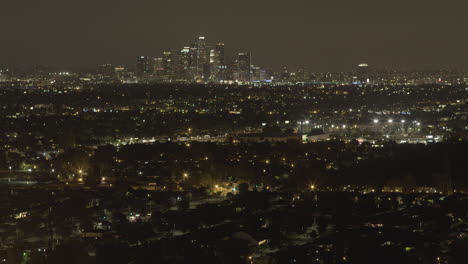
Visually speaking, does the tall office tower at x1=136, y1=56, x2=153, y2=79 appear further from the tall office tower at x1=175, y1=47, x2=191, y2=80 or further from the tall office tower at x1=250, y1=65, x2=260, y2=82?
the tall office tower at x1=250, y1=65, x2=260, y2=82

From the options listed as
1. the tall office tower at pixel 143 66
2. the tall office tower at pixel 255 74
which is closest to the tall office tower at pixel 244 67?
the tall office tower at pixel 255 74

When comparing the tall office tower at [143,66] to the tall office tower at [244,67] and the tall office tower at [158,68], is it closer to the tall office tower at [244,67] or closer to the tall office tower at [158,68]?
the tall office tower at [158,68]

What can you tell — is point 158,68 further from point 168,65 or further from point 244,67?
point 244,67

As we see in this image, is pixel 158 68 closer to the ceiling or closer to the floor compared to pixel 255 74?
closer to the ceiling

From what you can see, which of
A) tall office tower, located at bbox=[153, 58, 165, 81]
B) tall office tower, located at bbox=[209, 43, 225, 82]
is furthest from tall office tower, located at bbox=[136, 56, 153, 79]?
tall office tower, located at bbox=[209, 43, 225, 82]

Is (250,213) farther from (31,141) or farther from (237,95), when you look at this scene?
(237,95)

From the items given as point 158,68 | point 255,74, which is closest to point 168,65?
point 158,68

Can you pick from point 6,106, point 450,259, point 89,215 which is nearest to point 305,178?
point 89,215
